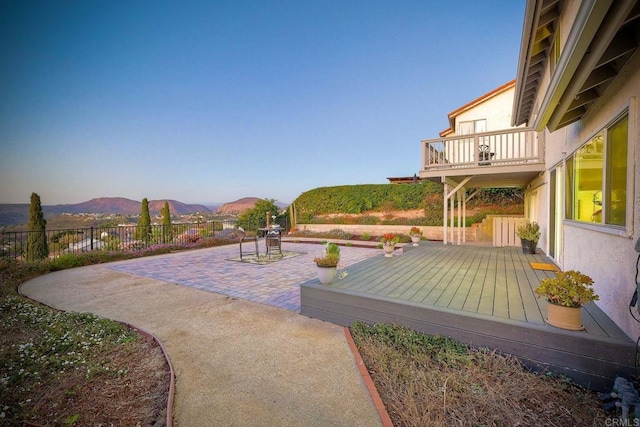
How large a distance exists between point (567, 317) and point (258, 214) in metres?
15.9

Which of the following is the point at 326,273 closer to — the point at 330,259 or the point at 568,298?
the point at 330,259

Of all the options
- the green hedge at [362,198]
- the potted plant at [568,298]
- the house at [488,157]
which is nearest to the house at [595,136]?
the potted plant at [568,298]

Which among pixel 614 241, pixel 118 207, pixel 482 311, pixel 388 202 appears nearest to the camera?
pixel 614 241

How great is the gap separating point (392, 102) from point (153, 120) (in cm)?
1289

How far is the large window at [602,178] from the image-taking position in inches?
102

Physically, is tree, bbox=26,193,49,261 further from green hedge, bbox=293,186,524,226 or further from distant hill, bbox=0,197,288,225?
green hedge, bbox=293,186,524,226

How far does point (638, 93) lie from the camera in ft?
7.34

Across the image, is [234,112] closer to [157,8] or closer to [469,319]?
[157,8]

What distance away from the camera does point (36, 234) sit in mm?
10062

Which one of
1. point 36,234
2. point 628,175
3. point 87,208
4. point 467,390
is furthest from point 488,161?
point 87,208

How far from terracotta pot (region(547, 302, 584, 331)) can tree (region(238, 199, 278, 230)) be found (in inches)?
594

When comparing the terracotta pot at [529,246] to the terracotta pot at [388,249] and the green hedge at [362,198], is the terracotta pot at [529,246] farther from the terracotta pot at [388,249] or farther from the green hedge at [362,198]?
the green hedge at [362,198]

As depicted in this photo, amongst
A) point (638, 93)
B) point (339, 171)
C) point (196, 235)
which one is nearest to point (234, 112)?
point (196, 235)

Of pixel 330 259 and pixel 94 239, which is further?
pixel 94 239
